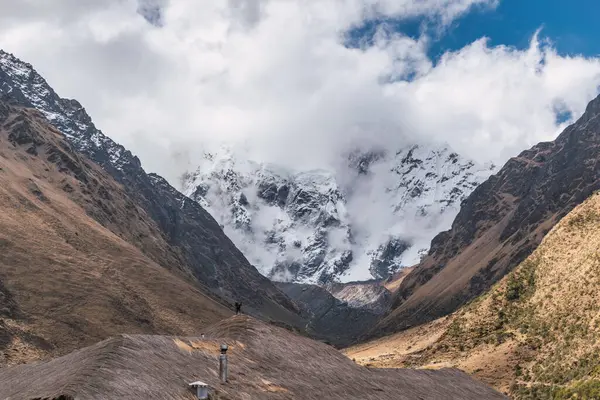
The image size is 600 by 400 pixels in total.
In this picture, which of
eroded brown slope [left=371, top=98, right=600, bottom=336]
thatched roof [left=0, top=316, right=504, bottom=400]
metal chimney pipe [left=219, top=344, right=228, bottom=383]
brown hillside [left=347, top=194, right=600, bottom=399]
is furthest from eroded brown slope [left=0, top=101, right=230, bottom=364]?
eroded brown slope [left=371, top=98, right=600, bottom=336]

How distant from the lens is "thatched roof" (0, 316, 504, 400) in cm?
1894

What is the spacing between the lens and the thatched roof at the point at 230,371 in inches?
746

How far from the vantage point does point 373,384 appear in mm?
28172

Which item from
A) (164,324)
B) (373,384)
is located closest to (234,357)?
(373,384)

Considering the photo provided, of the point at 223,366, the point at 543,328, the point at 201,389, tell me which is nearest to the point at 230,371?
the point at 223,366

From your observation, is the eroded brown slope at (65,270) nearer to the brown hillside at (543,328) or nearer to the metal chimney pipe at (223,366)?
the brown hillside at (543,328)

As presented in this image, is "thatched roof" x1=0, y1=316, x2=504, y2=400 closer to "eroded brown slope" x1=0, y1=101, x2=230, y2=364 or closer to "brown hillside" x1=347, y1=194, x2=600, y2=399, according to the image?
"brown hillside" x1=347, y1=194, x2=600, y2=399

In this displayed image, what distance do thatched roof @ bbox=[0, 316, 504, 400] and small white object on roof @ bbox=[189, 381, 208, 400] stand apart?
0.73 ft

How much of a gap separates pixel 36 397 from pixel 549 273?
236 ft

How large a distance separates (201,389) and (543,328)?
189 ft

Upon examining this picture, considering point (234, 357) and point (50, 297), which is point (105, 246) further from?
point (234, 357)

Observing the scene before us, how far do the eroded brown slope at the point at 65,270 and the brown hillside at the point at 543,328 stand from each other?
120ft

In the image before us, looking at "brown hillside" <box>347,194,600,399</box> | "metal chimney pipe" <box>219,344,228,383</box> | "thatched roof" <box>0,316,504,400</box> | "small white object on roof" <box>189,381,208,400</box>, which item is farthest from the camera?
"brown hillside" <box>347,194,600,399</box>

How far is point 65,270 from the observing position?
3831 inches
